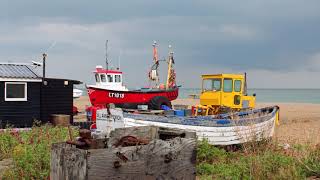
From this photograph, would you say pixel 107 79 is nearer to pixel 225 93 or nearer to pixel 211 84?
pixel 211 84

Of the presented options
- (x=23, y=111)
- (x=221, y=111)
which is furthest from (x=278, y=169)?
(x=23, y=111)

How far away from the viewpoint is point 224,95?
16.0m

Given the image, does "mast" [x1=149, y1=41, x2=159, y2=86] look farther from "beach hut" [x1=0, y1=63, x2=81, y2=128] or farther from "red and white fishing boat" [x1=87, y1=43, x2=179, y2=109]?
"beach hut" [x1=0, y1=63, x2=81, y2=128]

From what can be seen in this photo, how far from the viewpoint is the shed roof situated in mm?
17952

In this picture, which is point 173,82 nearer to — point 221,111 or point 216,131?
point 221,111

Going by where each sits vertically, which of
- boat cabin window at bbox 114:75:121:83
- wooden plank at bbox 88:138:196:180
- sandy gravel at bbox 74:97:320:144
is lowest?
sandy gravel at bbox 74:97:320:144

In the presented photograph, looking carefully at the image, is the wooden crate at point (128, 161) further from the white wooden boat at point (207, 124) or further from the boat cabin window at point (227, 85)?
the boat cabin window at point (227, 85)

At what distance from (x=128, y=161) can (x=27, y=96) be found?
16322mm

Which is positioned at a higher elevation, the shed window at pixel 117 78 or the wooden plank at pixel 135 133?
the shed window at pixel 117 78

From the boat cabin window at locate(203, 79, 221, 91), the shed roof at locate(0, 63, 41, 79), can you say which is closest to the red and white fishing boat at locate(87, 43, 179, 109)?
the shed roof at locate(0, 63, 41, 79)

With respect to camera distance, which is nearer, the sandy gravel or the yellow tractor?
the sandy gravel

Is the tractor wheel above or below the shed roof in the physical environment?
below

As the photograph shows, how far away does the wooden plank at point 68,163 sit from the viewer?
2.86 metres

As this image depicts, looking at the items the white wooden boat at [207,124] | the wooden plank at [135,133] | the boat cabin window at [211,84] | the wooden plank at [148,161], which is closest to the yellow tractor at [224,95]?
the boat cabin window at [211,84]
